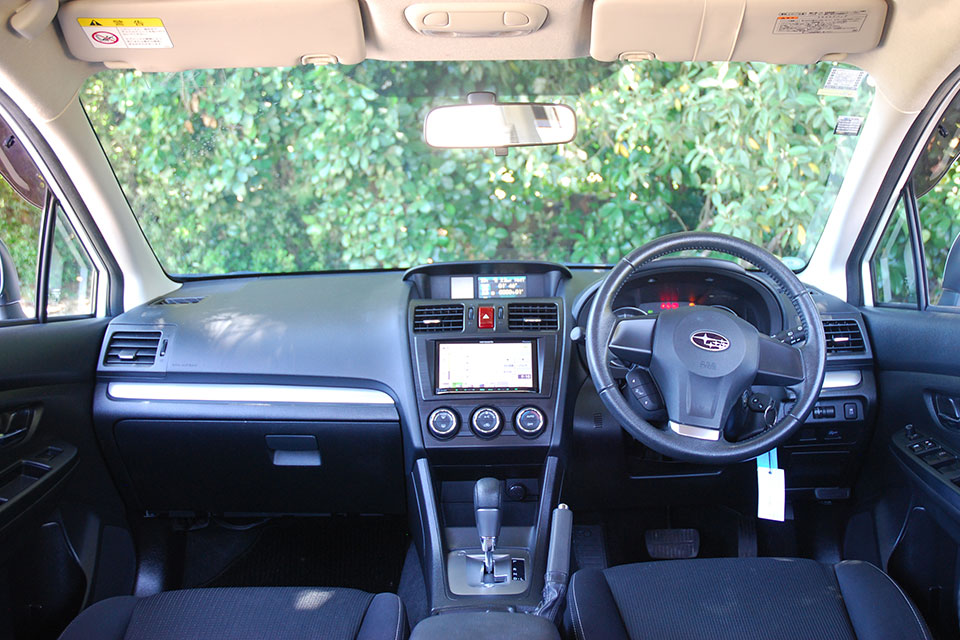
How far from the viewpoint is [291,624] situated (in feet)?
6.01

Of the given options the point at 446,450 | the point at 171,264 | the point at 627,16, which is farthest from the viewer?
the point at 171,264

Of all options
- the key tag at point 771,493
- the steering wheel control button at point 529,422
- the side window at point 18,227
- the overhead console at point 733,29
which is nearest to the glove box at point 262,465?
the steering wheel control button at point 529,422

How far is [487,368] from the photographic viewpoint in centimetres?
254

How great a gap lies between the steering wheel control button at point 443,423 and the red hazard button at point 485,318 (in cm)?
34

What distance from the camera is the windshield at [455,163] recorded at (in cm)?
295

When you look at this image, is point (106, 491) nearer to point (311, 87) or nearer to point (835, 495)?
point (311, 87)

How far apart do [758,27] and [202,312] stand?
2279 millimetres

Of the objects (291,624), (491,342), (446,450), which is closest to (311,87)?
(491,342)

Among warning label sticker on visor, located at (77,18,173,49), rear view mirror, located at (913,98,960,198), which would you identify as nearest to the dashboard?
rear view mirror, located at (913,98,960,198)

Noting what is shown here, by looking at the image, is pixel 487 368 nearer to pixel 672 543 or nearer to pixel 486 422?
pixel 486 422

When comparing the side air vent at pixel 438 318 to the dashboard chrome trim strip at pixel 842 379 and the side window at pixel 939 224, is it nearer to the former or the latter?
the dashboard chrome trim strip at pixel 842 379

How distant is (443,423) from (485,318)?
42 centimetres

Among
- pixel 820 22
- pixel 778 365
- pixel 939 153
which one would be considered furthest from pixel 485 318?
pixel 939 153

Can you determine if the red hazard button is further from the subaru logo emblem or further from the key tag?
the key tag
